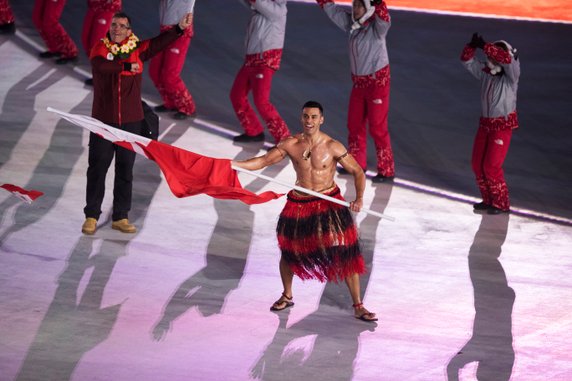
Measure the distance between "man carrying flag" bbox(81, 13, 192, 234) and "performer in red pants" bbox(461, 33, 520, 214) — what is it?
8.70 feet

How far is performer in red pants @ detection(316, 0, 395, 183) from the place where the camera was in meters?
9.68

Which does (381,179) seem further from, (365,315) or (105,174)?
(365,315)

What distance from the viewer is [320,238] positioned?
22.9 feet

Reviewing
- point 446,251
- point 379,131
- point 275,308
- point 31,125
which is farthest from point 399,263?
point 31,125

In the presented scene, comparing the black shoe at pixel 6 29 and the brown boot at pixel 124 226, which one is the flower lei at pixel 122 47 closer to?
the brown boot at pixel 124 226

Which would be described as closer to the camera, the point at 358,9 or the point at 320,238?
the point at 320,238

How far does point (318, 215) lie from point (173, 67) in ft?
15.8

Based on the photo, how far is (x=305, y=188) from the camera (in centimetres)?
698

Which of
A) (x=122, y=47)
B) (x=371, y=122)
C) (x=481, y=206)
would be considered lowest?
(x=481, y=206)

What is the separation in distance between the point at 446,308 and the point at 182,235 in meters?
2.38

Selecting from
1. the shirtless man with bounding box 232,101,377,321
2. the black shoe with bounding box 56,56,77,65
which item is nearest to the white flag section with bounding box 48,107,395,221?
the shirtless man with bounding box 232,101,377,321

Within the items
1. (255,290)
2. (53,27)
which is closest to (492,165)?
(255,290)

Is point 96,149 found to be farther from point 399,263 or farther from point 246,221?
point 399,263

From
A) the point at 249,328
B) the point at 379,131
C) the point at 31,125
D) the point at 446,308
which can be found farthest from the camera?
the point at 31,125
